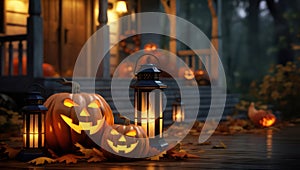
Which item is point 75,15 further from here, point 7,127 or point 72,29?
point 7,127

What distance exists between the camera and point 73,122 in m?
4.29

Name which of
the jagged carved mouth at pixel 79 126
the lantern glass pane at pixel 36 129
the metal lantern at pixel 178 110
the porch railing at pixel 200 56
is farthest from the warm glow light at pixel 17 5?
the lantern glass pane at pixel 36 129

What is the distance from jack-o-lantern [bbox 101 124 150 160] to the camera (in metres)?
4.02

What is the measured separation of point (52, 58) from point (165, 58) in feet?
7.51

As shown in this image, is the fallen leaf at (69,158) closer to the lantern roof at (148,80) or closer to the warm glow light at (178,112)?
the lantern roof at (148,80)

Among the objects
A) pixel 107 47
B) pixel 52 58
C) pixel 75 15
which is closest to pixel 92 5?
pixel 75 15

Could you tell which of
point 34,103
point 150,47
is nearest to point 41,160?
point 34,103

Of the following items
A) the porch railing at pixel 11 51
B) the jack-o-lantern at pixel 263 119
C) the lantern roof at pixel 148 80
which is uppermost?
the porch railing at pixel 11 51

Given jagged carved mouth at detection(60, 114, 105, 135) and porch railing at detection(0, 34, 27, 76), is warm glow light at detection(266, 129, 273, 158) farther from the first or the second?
porch railing at detection(0, 34, 27, 76)

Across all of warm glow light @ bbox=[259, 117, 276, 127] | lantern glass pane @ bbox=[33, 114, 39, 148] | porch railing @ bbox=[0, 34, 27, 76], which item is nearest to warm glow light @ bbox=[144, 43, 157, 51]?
porch railing @ bbox=[0, 34, 27, 76]

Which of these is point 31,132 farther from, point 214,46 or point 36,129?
point 214,46

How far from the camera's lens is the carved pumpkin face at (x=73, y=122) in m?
4.28

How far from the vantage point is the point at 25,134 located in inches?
159

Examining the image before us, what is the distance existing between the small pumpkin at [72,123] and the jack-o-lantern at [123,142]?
21cm
